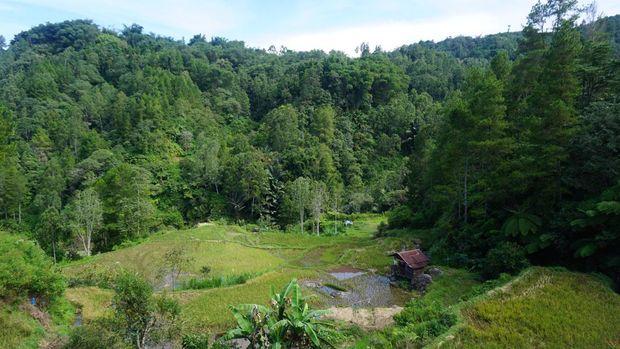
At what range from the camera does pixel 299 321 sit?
1203 cm

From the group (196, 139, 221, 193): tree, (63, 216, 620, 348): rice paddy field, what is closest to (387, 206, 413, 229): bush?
(63, 216, 620, 348): rice paddy field

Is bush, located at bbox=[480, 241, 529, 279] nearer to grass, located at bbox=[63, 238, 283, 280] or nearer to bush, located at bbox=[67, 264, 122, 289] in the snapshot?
grass, located at bbox=[63, 238, 283, 280]

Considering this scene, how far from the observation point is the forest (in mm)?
19609

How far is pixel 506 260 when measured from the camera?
18766 millimetres

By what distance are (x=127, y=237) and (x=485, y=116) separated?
33096mm

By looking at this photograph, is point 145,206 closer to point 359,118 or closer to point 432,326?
point 432,326

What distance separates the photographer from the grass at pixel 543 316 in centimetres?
1198

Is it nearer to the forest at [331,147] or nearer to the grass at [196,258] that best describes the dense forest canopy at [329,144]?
the forest at [331,147]

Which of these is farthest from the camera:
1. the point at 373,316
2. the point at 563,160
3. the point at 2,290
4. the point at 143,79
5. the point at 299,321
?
the point at 143,79

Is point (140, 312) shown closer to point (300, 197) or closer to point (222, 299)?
point (222, 299)

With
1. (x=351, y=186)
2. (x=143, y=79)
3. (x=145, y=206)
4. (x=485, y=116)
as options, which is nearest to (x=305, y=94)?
(x=351, y=186)

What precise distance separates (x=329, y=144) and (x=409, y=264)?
4016 centimetres

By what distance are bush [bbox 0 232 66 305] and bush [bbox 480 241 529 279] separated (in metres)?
20.5

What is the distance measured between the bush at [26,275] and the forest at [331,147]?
48.3ft
